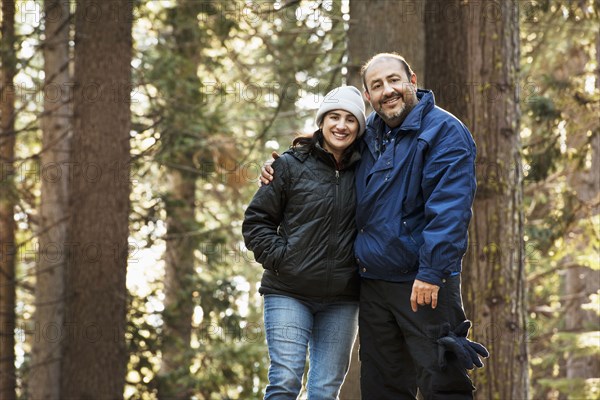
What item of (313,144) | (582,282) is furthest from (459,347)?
(582,282)

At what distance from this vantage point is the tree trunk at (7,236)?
1186 cm

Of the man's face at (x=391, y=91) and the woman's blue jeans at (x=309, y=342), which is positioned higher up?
the man's face at (x=391, y=91)

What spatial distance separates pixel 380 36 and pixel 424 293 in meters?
4.31

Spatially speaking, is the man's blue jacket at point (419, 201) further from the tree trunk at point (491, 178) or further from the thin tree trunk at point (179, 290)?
the thin tree trunk at point (179, 290)

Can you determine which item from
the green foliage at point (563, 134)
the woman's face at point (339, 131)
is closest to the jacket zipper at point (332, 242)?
the woman's face at point (339, 131)

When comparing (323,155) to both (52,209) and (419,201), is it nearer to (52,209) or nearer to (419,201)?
(419,201)

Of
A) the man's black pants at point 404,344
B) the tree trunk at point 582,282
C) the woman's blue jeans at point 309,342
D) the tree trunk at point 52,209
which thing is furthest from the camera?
the tree trunk at point 582,282

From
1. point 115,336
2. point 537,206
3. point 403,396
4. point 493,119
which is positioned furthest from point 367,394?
point 537,206

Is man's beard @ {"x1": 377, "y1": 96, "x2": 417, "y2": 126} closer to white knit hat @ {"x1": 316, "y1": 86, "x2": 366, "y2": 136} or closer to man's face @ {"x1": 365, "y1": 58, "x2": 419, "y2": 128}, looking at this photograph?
man's face @ {"x1": 365, "y1": 58, "x2": 419, "y2": 128}

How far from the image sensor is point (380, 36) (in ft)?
25.5

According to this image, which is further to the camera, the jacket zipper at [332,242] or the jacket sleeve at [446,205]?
the jacket zipper at [332,242]

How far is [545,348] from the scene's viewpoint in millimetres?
19188

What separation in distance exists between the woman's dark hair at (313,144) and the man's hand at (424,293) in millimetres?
864

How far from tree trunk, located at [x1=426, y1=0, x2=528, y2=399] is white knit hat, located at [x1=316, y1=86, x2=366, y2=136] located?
5.62 feet
